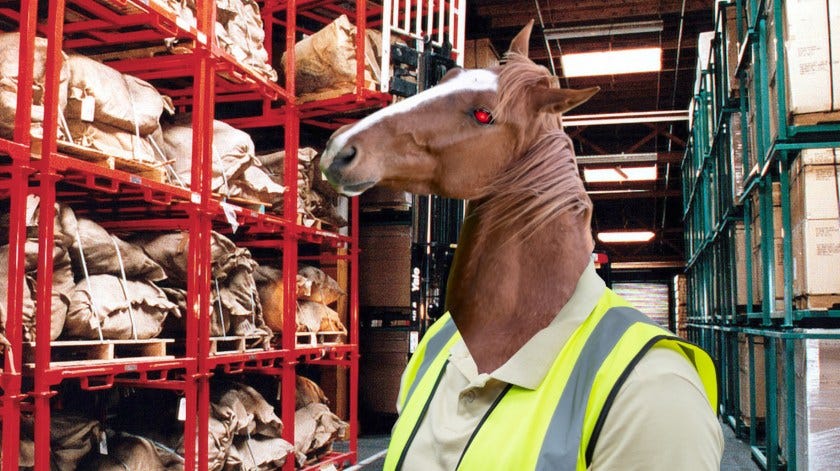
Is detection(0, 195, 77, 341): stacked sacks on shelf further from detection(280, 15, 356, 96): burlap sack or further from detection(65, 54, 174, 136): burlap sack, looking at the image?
detection(280, 15, 356, 96): burlap sack

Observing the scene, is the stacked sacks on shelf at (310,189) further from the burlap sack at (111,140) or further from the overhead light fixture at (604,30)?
the overhead light fixture at (604,30)

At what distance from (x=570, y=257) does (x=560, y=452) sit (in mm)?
359

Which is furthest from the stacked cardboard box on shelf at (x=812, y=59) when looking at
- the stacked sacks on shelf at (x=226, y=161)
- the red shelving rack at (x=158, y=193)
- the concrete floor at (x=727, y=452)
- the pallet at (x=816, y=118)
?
the stacked sacks on shelf at (x=226, y=161)

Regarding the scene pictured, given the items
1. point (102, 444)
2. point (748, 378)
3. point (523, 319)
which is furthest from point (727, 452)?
point (523, 319)

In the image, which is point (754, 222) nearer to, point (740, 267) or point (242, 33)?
point (740, 267)

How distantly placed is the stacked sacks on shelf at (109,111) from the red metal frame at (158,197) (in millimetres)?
249

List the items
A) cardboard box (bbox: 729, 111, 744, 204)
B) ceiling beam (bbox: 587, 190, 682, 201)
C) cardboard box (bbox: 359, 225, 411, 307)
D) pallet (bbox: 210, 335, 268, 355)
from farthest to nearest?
ceiling beam (bbox: 587, 190, 682, 201)
cardboard box (bbox: 359, 225, 411, 307)
cardboard box (bbox: 729, 111, 744, 204)
pallet (bbox: 210, 335, 268, 355)

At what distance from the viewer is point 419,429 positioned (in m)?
1.49

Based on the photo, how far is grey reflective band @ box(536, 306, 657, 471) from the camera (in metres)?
1.17

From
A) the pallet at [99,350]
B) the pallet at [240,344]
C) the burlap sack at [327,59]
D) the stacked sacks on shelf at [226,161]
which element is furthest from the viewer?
the burlap sack at [327,59]

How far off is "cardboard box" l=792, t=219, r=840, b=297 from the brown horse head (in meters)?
4.07

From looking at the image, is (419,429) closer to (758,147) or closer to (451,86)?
(451,86)

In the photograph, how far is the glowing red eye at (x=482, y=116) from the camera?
1.43m

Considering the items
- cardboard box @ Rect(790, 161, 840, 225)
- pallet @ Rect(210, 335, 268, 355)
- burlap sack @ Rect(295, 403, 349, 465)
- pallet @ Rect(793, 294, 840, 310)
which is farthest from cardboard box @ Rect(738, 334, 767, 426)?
pallet @ Rect(210, 335, 268, 355)
